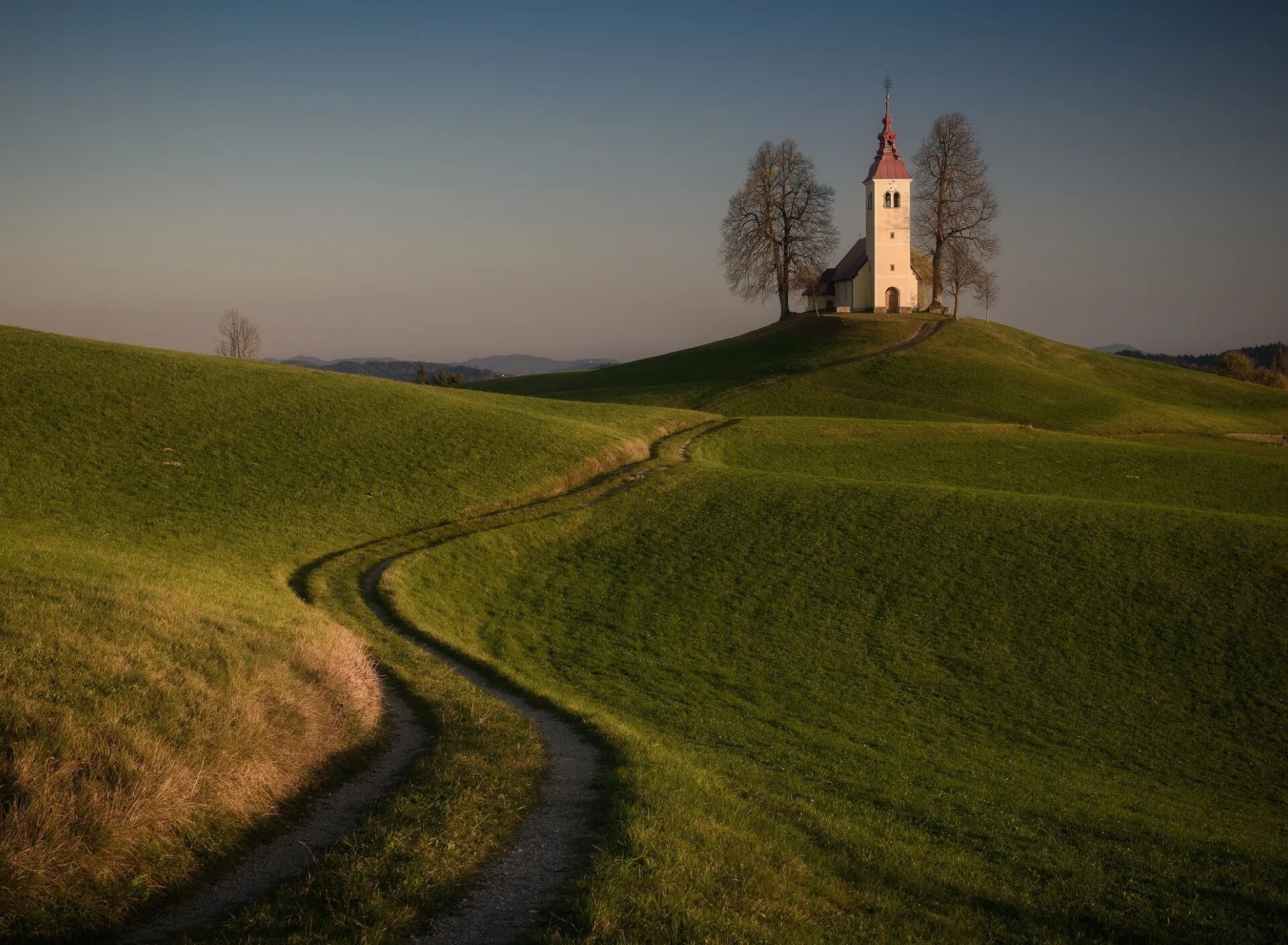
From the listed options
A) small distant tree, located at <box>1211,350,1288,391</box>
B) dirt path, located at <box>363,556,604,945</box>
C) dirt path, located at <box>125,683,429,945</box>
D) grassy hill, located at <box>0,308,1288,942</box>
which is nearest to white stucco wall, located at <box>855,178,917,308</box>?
small distant tree, located at <box>1211,350,1288,391</box>

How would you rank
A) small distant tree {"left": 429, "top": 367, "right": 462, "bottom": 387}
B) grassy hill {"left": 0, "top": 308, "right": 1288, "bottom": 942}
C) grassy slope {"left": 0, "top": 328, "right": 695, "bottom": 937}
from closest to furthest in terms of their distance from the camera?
grassy slope {"left": 0, "top": 328, "right": 695, "bottom": 937}
grassy hill {"left": 0, "top": 308, "right": 1288, "bottom": 942}
small distant tree {"left": 429, "top": 367, "right": 462, "bottom": 387}

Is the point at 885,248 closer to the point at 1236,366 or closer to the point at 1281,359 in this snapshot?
the point at 1236,366

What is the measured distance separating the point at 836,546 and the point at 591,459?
16.5m

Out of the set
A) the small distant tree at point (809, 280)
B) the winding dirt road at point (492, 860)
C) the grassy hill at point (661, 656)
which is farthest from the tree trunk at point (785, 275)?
the winding dirt road at point (492, 860)

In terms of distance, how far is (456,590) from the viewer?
29812mm

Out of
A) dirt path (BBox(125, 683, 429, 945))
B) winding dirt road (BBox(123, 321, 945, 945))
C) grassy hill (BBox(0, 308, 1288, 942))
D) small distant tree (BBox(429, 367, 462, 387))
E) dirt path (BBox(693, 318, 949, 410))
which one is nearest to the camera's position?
winding dirt road (BBox(123, 321, 945, 945))

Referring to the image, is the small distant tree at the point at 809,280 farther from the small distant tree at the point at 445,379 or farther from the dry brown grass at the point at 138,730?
the dry brown grass at the point at 138,730

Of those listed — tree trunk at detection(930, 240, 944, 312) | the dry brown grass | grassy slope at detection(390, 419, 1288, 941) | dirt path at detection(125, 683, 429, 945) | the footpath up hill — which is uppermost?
tree trunk at detection(930, 240, 944, 312)

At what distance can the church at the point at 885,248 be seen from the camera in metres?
98.5

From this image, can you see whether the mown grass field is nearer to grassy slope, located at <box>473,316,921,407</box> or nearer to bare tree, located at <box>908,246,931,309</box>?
grassy slope, located at <box>473,316,921,407</box>

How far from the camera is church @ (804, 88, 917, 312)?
98500mm

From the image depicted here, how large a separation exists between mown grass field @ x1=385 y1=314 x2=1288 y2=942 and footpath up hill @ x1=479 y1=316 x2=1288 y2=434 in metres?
19.2

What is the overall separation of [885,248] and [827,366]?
947 inches

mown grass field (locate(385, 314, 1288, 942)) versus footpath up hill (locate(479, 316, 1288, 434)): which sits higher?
footpath up hill (locate(479, 316, 1288, 434))
